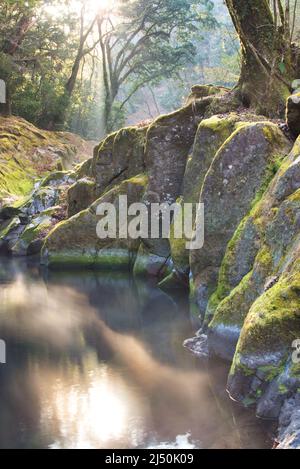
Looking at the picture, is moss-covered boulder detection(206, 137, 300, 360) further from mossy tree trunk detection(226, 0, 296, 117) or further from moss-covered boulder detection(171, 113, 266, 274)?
mossy tree trunk detection(226, 0, 296, 117)

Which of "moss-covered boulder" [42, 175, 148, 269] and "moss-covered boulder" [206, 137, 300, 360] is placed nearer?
"moss-covered boulder" [206, 137, 300, 360]

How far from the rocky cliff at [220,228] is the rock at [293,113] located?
31 millimetres

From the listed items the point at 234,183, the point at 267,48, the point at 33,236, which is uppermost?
the point at 267,48

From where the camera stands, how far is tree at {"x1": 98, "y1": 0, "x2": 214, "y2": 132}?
4166cm

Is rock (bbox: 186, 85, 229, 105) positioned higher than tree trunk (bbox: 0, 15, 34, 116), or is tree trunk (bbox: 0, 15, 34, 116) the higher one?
tree trunk (bbox: 0, 15, 34, 116)

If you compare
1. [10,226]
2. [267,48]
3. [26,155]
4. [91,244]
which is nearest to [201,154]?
[267,48]

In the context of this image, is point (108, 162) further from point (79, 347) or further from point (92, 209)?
point (79, 347)

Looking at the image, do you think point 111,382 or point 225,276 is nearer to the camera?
point 111,382

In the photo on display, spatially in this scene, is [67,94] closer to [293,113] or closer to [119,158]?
[119,158]

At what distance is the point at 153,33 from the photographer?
141ft

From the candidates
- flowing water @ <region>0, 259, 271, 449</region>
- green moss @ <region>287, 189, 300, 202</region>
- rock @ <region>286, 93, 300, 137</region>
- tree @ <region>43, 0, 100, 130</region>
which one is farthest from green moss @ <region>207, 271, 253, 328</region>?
tree @ <region>43, 0, 100, 130</region>

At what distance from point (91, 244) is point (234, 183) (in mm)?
9339

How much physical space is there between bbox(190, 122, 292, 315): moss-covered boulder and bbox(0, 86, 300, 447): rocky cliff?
0.02 metres
